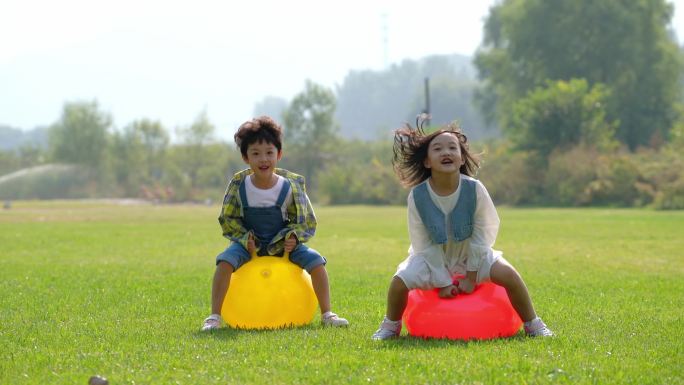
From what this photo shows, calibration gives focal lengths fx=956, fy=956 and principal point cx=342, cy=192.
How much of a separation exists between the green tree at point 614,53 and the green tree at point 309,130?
1711cm

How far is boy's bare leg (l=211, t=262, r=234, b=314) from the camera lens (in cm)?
805

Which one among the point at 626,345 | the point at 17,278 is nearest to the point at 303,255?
the point at 626,345

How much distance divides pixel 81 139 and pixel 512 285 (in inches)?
3271

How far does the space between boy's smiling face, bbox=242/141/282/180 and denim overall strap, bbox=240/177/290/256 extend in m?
0.23

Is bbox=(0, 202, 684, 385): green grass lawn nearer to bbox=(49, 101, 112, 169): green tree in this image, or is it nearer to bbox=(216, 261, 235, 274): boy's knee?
bbox=(216, 261, 235, 274): boy's knee

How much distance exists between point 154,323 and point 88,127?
8216 centimetres

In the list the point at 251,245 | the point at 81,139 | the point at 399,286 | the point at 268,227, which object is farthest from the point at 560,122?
the point at 81,139

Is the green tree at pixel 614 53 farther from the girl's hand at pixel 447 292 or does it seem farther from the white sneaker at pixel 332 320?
the girl's hand at pixel 447 292

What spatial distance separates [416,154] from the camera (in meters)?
7.73

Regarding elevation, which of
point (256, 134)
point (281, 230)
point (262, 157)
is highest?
point (256, 134)

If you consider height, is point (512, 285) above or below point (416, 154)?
below

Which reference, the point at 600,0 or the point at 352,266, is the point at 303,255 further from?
the point at 600,0

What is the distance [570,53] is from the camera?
6531cm

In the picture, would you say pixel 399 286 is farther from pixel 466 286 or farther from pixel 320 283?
pixel 320 283
